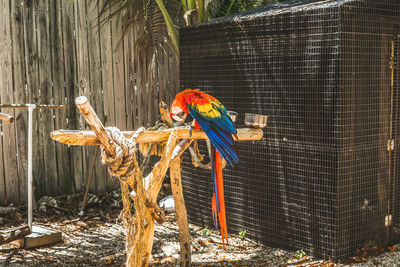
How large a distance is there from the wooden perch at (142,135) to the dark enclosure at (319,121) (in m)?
0.64

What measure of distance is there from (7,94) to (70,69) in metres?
0.69

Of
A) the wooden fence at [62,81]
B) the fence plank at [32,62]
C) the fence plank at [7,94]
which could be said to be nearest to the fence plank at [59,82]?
the wooden fence at [62,81]

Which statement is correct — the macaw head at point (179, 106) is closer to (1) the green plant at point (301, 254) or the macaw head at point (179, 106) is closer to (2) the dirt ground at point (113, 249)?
(2) the dirt ground at point (113, 249)

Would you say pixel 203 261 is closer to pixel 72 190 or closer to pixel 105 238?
pixel 105 238

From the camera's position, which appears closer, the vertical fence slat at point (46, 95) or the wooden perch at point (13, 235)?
the wooden perch at point (13, 235)

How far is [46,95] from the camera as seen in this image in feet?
16.8

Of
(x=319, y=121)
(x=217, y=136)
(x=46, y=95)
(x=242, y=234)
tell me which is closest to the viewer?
(x=217, y=136)

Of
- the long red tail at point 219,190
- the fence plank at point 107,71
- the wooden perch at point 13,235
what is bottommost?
the wooden perch at point 13,235

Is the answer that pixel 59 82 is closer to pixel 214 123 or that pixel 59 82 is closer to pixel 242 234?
pixel 242 234

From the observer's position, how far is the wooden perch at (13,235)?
3.67 meters

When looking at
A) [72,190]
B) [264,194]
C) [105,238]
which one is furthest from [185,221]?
[72,190]

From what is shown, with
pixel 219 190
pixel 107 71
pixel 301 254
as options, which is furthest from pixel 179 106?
pixel 107 71

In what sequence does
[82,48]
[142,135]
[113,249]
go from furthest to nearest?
[82,48]
[113,249]
[142,135]

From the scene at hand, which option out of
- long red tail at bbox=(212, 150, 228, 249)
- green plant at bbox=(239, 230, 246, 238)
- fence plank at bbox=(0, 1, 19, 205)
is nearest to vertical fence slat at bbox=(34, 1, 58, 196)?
fence plank at bbox=(0, 1, 19, 205)
